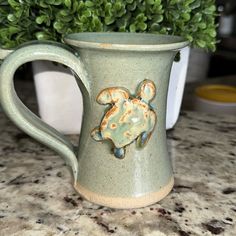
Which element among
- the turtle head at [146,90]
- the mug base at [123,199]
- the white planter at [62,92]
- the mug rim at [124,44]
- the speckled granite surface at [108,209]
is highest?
the mug rim at [124,44]

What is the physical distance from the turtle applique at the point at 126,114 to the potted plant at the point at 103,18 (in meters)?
0.13

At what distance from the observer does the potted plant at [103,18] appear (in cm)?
50

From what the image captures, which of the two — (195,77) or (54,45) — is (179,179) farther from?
(195,77)

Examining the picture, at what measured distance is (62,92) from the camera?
2.09 feet

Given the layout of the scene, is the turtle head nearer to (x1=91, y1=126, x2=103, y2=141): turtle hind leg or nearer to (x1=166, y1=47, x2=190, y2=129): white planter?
(x1=91, y1=126, x2=103, y2=141): turtle hind leg

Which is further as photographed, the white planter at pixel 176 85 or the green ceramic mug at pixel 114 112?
the white planter at pixel 176 85

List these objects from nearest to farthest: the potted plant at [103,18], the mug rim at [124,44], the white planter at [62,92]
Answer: the mug rim at [124,44]
the potted plant at [103,18]
the white planter at [62,92]

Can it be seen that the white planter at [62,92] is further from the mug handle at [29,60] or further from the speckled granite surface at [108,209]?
the mug handle at [29,60]

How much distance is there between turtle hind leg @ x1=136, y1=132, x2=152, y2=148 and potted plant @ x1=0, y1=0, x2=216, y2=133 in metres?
0.16

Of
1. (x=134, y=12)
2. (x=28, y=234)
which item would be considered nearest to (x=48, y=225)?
(x=28, y=234)

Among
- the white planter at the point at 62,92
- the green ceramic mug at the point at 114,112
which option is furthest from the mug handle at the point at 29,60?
the white planter at the point at 62,92

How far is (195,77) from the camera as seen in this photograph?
1.81 metres

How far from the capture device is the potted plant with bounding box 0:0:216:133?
500 millimetres

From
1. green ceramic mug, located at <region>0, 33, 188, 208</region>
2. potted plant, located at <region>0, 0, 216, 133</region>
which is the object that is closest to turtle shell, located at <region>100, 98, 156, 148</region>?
green ceramic mug, located at <region>0, 33, 188, 208</region>
